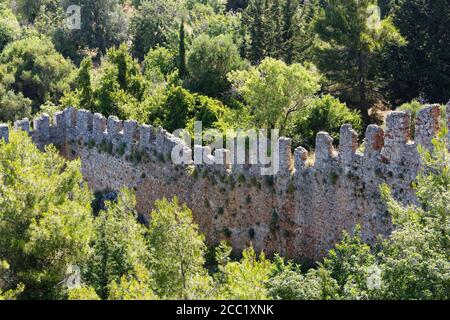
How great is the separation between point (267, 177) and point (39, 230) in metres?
7.95

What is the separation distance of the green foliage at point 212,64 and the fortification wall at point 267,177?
10.7 meters

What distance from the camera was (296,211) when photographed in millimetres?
23453

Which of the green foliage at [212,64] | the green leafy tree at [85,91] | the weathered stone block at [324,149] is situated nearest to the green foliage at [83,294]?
the weathered stone block at [324,149]

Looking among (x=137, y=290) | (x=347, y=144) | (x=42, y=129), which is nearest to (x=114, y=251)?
(x=137, y=290)

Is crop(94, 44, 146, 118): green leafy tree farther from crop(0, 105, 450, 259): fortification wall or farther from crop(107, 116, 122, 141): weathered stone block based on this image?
crop(107, 116, 122, 141): weathered stone block

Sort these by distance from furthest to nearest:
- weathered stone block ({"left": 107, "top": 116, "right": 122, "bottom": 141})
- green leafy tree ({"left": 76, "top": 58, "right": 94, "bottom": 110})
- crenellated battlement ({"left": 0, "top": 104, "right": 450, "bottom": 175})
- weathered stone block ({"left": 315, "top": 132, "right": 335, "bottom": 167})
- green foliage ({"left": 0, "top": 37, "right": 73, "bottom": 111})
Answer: green foliage ({"left": 0, "top": 37, "right": 73, "bottom": 111}) → green leafy tree ({"left": 76, "top": 58, "right": 94, "bottom": 110}) → weathered stone block ({"left": 107, "top": 116, "right": 122, "bottom": 141}) → weathered stone block ({"left": 315, "top": 132, "right": 335, "bottom": 167}) → crenellated battlement ({"left": 0, "top": 104, "right": 450, "bottom": 175})

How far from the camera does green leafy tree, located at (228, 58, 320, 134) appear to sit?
103 ft

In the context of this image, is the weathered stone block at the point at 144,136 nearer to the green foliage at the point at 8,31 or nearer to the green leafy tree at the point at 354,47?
the green leafy tree at the point at 354,47

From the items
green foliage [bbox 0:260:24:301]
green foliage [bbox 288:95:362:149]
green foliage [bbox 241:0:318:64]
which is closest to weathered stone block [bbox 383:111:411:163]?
green foliage [bbox 288:95:362:149]

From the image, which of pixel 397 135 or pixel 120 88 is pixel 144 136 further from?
pixel 397 135

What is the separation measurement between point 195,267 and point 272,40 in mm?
28575

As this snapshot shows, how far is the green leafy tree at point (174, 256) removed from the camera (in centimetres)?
1656

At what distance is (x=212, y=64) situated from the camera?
4181 cm

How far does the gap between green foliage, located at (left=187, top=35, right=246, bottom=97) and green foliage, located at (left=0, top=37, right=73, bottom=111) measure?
13.0 meters
